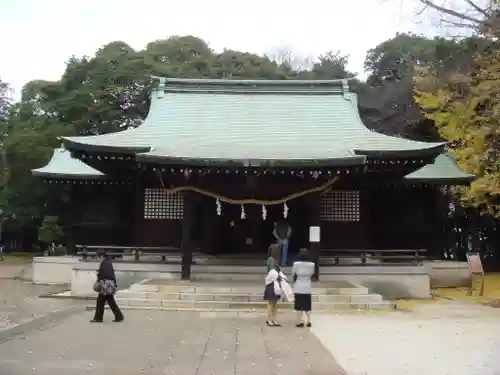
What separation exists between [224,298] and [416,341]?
6.37m

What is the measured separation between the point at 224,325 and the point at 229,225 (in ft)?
33.4

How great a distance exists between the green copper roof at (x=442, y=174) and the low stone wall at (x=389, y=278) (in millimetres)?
4034

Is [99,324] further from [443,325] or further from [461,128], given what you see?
[461,128]

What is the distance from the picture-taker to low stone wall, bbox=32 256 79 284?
81.0 feet

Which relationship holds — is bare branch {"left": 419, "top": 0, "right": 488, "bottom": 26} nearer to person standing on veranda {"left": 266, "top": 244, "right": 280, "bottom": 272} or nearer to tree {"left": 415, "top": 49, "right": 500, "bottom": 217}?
tree {"left": 415, "top": 49, "right": 500, "bottom": 217}

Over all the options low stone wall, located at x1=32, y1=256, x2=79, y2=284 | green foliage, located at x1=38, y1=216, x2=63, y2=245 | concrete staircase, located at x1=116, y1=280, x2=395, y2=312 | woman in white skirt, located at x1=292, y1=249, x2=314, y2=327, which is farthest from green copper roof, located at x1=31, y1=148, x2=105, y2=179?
woman in white skirt, located at x1=292, y1=249, x2=314, y2=327

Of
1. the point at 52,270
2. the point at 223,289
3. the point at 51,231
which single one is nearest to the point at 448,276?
the point at 223,289

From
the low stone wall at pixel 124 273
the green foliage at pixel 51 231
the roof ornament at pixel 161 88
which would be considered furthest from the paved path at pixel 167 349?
the green foliage at pixel 51 231

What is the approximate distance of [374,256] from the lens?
62.8ft

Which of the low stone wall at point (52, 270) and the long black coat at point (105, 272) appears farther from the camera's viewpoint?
the low stone wall at point (52, 270)

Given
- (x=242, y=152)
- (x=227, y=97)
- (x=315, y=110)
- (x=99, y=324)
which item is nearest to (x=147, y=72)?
(x=227, y=97)

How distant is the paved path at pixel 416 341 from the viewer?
7863 mm

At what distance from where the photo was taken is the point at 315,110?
23625 mm

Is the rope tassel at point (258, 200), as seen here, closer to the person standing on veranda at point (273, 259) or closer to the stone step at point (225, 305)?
the stone step at point (225, 305)
